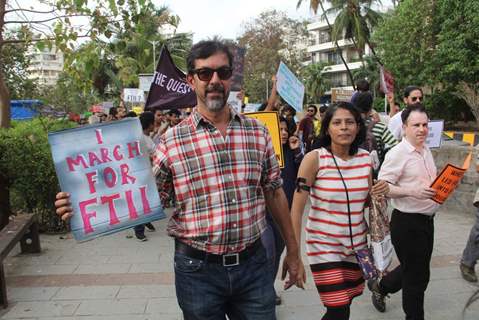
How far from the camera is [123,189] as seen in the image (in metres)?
2.28

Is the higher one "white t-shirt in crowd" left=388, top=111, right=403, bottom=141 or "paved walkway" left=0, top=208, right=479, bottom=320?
"white t-shirt in crowd" left=388, top=111, right=403, bottom=141

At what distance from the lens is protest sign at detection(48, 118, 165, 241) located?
86.9 inches

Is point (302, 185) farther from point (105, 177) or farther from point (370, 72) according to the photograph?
point (370, 72)

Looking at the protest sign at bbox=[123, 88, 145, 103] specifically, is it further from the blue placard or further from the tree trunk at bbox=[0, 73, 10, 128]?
the blue placard

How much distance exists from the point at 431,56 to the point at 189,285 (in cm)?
2743

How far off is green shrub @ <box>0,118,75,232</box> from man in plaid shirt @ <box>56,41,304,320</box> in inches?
167

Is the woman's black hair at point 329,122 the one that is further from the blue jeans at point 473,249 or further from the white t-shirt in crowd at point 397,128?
the white t-shirt in crowd at point 397,128

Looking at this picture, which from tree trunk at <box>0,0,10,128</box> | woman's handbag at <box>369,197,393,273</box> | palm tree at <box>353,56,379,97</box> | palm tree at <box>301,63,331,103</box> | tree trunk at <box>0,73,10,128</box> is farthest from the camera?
palm tree at <box>301,63,331,103</box>

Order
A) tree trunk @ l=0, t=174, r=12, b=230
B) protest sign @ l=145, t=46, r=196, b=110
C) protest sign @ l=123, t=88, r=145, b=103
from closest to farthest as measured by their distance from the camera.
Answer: tree trunk @ l=0, t=174, r=12, b=230, protest sign @ l=145, t=46, r=196, b=110, protest sign @ l=123, t=88, r=145, b=103

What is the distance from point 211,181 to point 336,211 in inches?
41.5

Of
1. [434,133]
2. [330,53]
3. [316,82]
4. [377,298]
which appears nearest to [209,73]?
[377,298]

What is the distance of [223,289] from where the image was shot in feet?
7.27

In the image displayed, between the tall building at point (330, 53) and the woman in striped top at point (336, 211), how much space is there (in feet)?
183

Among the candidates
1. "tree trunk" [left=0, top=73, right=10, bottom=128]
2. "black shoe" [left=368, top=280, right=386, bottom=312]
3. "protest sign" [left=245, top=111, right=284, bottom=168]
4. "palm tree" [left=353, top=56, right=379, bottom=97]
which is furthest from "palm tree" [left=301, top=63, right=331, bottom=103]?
"black shoe" [left=368, top=280, right=386, bottom=312]
